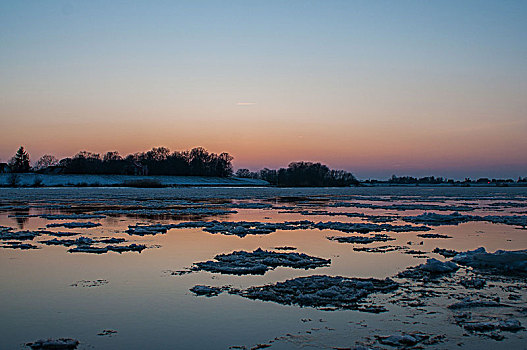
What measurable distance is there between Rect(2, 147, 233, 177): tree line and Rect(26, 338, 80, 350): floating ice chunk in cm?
8308

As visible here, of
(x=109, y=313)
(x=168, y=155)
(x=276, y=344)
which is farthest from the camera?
(x=168, y=155)

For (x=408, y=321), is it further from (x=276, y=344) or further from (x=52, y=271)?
(x=52, y=271)

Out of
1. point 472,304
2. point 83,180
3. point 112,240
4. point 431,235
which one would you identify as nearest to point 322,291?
point 472,304

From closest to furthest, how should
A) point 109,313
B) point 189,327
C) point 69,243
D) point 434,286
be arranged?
point 189,327 → point 109,313 → point 434,286 → point 69,243

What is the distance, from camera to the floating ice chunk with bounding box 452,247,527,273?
7543 mm

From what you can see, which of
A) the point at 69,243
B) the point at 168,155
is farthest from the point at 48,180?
the point at 69,243

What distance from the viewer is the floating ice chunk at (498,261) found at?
7543mm

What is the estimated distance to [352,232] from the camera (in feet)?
41.9

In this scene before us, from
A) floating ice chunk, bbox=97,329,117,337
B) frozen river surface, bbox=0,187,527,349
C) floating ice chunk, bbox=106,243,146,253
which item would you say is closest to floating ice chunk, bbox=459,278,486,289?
frozen river surface, bbox=0,187,527,349

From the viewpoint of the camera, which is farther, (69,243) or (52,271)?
(69,243)

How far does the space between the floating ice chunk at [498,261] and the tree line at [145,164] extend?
267 ft

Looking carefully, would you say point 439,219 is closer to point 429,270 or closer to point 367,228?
point 367,228

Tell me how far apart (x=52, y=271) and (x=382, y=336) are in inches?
210

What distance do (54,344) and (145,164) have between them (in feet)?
342
